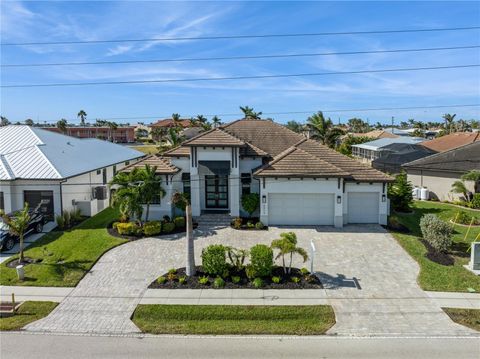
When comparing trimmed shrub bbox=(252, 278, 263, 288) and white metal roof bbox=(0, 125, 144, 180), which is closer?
trimmed shrub bbox=(252, 278, 263, 288)

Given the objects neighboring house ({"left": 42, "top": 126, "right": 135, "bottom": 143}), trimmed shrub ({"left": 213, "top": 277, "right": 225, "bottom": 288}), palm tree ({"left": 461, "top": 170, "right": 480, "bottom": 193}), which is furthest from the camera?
neighboring house ({"left": 42, "top": 126, "right": 135, "bottom": 143})

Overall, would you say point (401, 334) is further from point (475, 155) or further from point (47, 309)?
point (475, 155)

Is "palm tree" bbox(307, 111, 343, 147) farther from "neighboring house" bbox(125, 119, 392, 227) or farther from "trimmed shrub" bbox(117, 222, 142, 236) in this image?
"trimmed shrub" bbox(117, 222, 142, 236)

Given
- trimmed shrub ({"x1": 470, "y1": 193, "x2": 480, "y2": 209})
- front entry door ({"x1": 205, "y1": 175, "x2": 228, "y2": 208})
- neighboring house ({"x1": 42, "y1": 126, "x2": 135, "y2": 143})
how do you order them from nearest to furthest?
front entry door ({"x1": 205, "y1": 175, "x2": 228, "y2": 208}) → trimmed shrub ({"x1": 470, "y1": 193, "x2": 480, "y2": 209}) → neighboring house ({"x1": 42, "y1": 126, "x2": 135, "y2": 143})

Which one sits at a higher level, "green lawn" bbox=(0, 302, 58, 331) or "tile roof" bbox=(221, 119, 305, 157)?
"tile roof" bbox=(221, 119, 305, 157)

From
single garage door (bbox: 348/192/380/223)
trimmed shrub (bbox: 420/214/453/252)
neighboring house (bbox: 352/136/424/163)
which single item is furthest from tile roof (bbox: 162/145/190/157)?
neighboring house (bbox: 352/136/424/163)

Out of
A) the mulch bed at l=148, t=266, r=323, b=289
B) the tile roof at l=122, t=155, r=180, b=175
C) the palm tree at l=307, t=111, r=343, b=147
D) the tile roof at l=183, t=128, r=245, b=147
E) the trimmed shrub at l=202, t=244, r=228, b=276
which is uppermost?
the palm tree at l=307, t=111, r=343, b=147

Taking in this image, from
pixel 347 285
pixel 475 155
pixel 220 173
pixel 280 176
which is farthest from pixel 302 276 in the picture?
pixel 475 155
